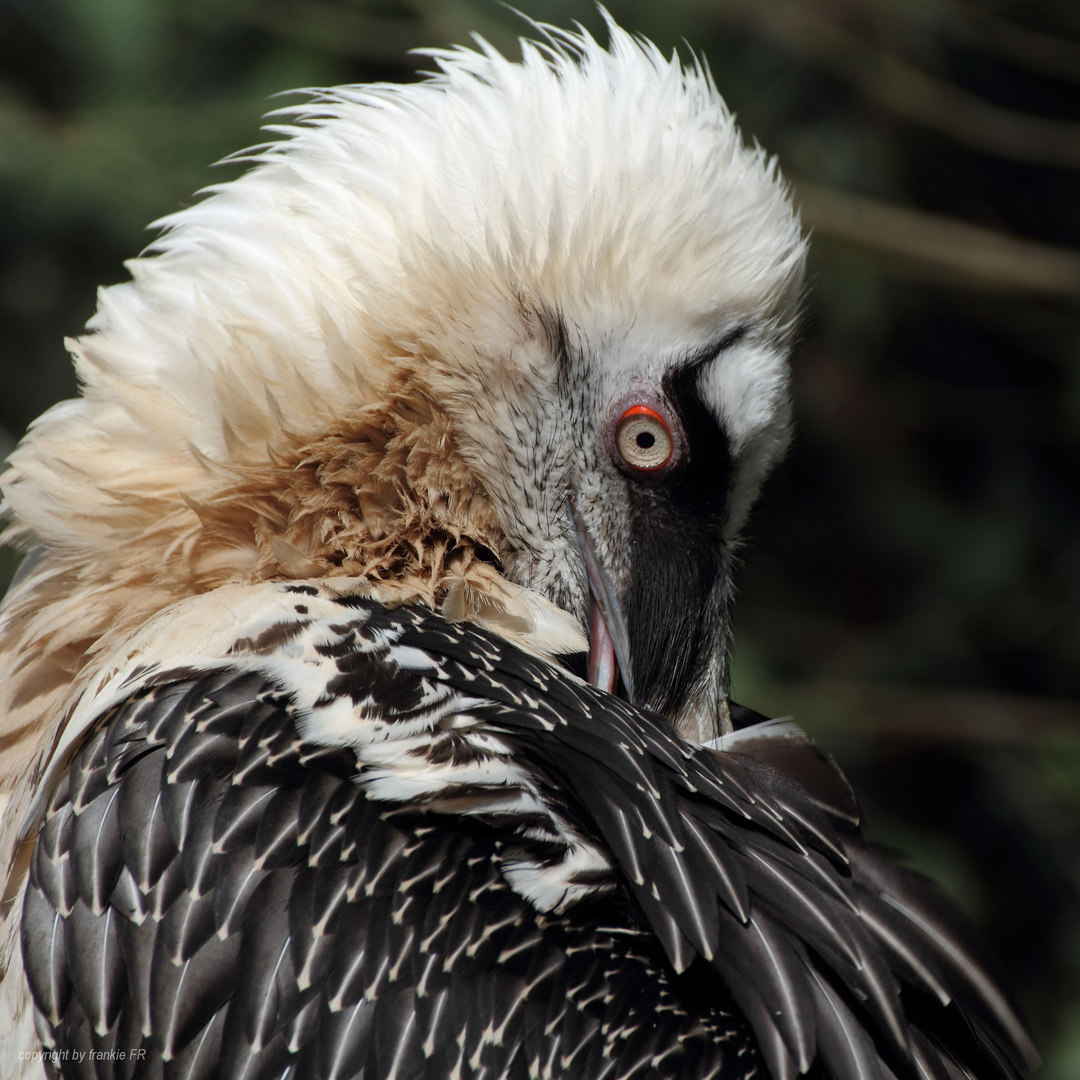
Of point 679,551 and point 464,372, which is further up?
point 464,372

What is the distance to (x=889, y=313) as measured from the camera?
5.50 meters

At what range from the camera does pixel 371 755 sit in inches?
69.5

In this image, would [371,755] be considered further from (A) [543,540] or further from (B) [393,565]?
(A) [543,540]

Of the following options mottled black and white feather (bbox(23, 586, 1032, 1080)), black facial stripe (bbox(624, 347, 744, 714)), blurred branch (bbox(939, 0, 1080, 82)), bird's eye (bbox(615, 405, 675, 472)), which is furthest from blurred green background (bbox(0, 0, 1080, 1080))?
mottled black and white feather (bbox(23, 586, 1032, 1080))

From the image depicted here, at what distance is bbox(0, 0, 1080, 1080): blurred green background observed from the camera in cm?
461

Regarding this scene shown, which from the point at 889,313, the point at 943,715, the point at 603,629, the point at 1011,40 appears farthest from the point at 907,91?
the point at 603,629

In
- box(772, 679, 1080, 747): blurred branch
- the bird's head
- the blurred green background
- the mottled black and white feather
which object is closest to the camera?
the mottled black and white feather

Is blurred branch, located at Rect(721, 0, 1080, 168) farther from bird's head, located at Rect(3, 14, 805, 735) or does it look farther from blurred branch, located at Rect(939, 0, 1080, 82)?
bird's head, located at Rect(3, 14, 805, 735)

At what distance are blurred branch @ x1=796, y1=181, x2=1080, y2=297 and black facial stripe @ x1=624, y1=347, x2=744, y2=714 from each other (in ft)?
9.23

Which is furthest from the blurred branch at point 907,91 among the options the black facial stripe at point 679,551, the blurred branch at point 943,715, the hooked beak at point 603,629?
the hooked beak at point 603,629

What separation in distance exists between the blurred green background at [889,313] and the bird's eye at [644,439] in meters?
2.25

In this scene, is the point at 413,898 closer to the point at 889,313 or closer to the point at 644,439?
the point at 644,439

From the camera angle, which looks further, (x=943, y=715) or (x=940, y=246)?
(x=943, y=715)

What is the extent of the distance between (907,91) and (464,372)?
145 inches
